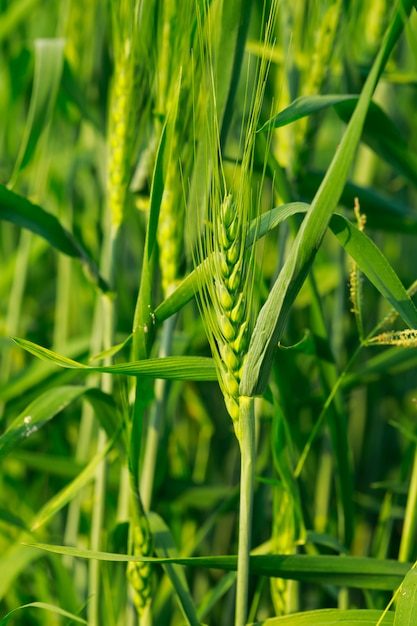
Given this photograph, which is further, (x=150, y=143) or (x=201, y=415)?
(x=201, y=415)

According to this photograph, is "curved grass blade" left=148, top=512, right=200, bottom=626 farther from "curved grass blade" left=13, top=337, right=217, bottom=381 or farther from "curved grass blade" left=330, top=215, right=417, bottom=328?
"curved grass blade" left=330, top=215, right=417, bottom=328

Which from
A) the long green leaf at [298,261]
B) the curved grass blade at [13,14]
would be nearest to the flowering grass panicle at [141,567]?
the long green leaf at [298,261]

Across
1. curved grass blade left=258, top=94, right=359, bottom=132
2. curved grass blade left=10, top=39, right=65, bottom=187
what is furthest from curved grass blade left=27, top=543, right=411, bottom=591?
curved grass blade left=10, top=39, right=65, bottom=187

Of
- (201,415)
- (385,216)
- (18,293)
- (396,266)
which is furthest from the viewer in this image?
(396,266)

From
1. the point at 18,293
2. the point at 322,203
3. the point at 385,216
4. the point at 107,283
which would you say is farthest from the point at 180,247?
the point at 18,293

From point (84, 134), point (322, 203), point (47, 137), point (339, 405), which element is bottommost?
point (339, 405)

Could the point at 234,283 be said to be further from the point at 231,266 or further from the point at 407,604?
the point at 407,604

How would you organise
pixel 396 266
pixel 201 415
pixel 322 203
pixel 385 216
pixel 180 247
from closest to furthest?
pixel 322 203
pixel 180 247
pixel 385 216
pixel 201 415
pixel 396 266

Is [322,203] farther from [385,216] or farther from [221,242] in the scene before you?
[385,216]
